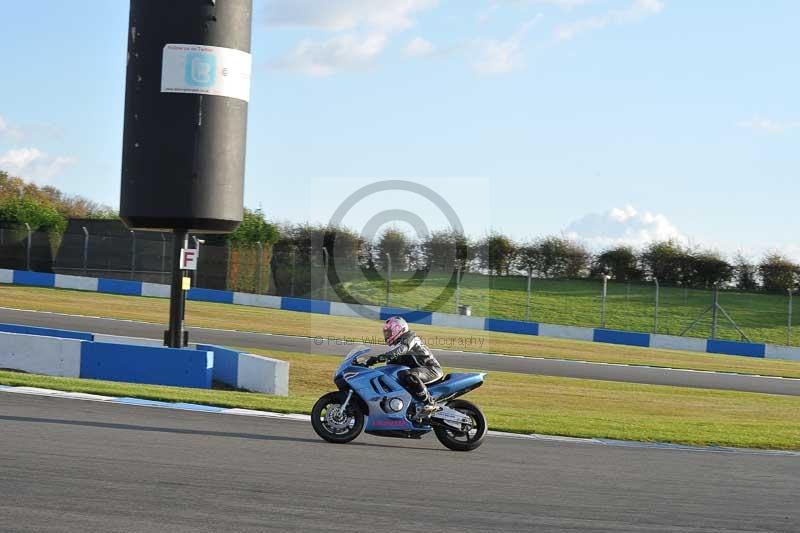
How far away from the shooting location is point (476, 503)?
7.46m

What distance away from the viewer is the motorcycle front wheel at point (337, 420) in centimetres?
1059

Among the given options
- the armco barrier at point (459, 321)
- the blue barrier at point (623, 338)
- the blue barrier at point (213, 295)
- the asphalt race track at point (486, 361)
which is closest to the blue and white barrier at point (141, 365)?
the asphalt race track at point (486, 361)

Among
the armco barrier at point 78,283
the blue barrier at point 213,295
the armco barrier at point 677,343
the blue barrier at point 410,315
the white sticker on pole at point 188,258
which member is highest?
the white sticker on pole at point 188,258

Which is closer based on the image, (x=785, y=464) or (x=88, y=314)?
(x=785, y=464)

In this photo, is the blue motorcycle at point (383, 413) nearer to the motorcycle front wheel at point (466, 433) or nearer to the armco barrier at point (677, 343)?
the motorcycle front wheel at point (466, 433)

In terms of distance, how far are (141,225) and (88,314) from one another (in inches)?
588

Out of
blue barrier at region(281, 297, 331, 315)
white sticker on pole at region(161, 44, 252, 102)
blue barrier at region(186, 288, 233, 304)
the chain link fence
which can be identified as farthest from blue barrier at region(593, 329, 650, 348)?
white sticker on pole at region(161, 44, 252, 102)

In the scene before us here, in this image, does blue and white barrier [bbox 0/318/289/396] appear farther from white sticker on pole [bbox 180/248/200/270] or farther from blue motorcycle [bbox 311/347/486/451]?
blue motorcycle [bbox 311/347/486/451]

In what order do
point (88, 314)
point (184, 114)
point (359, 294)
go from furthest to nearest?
1. point (359, 294)
2. point (88, 314)
3. point (184, 114)

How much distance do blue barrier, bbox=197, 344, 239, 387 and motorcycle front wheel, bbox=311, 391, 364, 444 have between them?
7.47m

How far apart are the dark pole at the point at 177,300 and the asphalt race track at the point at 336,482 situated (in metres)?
6.86

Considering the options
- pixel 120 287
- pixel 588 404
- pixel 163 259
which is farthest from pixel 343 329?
pixel 588 404

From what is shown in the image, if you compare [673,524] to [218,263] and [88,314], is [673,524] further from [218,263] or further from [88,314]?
[218,263]

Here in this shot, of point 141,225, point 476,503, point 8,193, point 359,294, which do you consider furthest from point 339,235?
point 8,193
